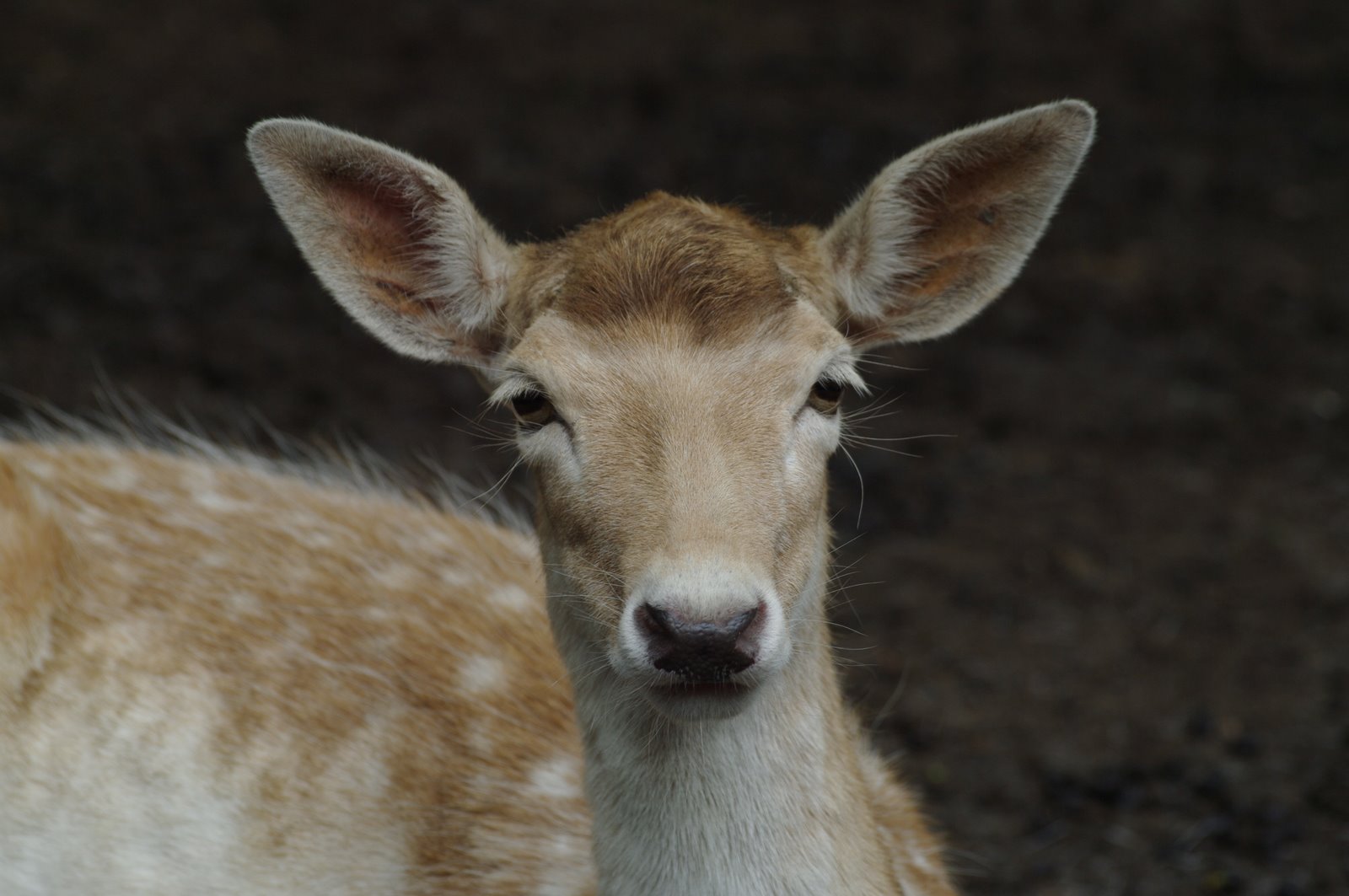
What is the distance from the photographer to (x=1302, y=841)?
4.22 metres

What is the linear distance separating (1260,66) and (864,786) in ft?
24.4

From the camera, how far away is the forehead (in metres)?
2.67

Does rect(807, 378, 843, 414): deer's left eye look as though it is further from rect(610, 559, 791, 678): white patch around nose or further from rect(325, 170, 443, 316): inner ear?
rect(325, 170, 443, 316): inner ear

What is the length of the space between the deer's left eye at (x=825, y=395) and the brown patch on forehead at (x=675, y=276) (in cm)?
15

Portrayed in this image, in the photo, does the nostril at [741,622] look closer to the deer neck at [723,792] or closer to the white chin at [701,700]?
the white chin at [701,700]

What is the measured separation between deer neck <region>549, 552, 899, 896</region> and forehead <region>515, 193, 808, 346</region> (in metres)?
0.50

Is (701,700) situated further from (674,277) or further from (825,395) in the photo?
(674,277)

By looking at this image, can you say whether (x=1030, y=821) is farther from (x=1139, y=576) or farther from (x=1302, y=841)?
(x=1139, y=576)

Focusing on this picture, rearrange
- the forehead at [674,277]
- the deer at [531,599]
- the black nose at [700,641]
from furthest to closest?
the forehead at [674,277]
the deer at [531,599]
the black nose at [700,641]

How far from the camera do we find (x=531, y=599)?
13.1 feet

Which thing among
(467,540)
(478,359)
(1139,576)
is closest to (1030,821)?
(1139,576)

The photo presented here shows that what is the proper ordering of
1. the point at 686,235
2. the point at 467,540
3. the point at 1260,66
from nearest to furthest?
the point at 686,235 < the point at 467,540 < the point at 1260,66

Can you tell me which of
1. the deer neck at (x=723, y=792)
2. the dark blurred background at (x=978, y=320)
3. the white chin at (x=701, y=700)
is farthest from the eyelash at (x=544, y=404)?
the dark blurred background at (x=978, y=320)

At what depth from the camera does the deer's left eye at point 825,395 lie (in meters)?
2.70
